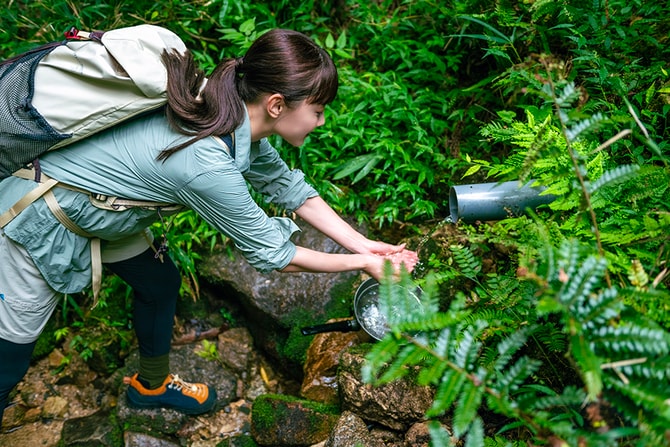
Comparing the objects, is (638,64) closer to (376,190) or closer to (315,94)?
(376,190)

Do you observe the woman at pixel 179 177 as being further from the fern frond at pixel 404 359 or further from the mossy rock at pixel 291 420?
the mossy rock at pixel 291 420

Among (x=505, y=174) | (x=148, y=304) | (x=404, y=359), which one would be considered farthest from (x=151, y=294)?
(x=505, y=174)

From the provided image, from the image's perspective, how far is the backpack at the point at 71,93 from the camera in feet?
7.22

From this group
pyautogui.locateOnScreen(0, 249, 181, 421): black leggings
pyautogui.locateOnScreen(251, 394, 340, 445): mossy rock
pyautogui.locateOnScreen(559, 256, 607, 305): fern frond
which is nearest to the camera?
pyautogui.locateOnScreen(559, 256, 607, 305): fern frond

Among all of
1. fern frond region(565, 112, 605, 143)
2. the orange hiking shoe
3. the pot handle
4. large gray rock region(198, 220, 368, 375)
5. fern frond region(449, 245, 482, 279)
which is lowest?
the orange hiking shoe

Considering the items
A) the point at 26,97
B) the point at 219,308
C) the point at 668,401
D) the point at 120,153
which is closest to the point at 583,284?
the point at 668,401

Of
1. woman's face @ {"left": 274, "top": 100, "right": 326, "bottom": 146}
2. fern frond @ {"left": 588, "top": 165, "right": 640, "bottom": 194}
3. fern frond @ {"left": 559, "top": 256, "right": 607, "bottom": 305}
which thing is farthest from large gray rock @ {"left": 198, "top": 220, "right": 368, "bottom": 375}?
fern frond @ {"left": 559, "top": 256, "right": 607, "bottom": 305}

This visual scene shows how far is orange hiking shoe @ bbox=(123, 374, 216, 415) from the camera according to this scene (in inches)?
147

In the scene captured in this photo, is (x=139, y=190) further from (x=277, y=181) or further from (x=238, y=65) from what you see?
(x=277, y=181)

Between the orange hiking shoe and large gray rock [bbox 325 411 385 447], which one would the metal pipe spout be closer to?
large gray rock [bbox 325 411 385 447]

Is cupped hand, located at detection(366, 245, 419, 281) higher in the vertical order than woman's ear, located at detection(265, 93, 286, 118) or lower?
lower

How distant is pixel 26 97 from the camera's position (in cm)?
220

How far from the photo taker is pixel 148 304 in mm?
3234

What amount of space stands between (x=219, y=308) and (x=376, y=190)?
1.73 meters
